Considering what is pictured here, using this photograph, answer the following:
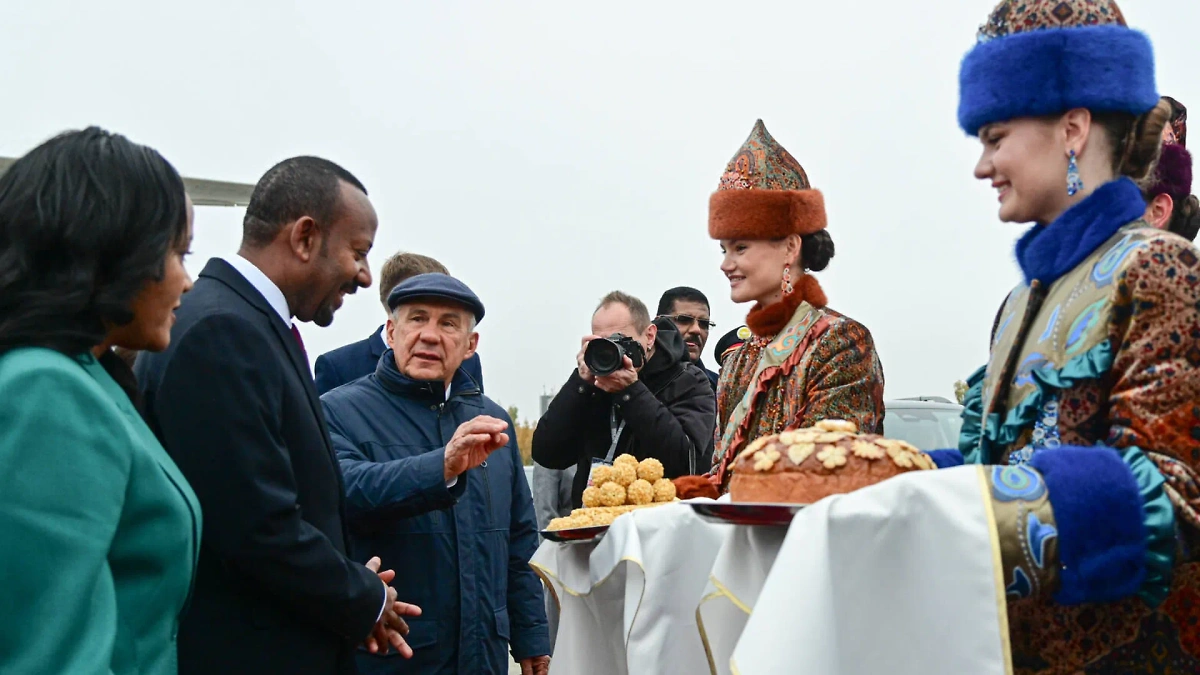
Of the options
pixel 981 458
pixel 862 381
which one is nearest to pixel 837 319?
pixel 862 381

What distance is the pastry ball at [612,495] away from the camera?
3.69 m

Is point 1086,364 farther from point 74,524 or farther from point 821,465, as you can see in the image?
point 74,524

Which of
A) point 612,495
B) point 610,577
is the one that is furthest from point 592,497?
point 610,577

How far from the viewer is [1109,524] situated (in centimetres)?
196

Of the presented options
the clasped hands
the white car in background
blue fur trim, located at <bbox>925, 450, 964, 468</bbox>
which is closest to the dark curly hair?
the clasped hands

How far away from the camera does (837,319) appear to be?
3.67 m

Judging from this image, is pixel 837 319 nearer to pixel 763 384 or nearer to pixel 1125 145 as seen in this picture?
pixel 763 384

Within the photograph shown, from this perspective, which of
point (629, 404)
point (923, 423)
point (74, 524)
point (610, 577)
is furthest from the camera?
point (923, 423)

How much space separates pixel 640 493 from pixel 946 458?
1.15 meters

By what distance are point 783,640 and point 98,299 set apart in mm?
1247

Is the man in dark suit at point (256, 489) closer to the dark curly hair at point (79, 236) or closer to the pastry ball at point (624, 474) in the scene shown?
the dark curly hair at point (79, 236)

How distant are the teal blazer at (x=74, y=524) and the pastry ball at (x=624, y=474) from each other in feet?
5.92

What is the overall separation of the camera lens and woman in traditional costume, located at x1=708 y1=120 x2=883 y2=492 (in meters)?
0.80

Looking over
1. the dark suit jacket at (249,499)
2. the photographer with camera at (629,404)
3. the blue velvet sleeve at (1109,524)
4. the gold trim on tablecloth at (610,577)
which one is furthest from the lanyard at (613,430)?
the blue velvet sleeve at (1109,524)
